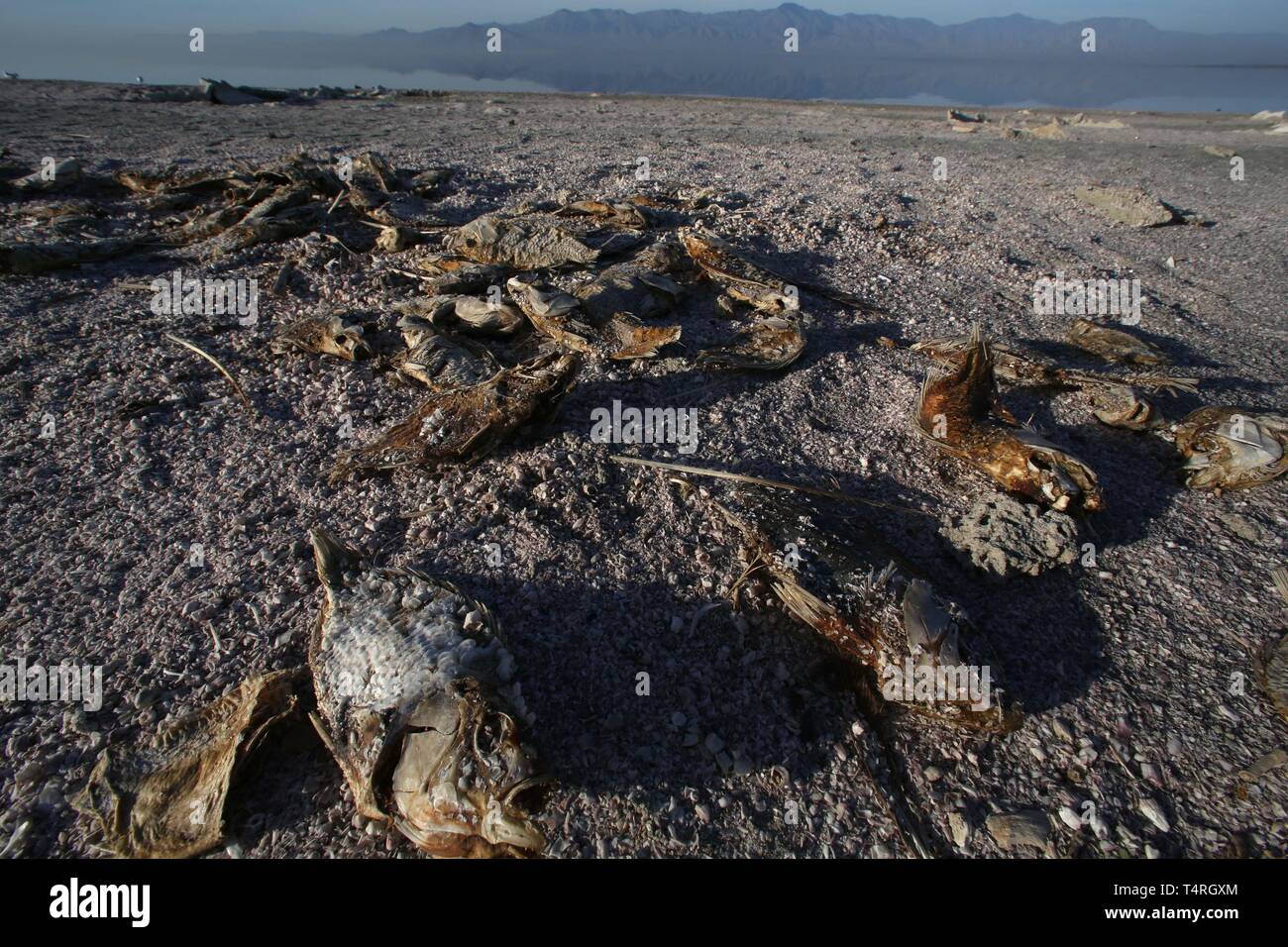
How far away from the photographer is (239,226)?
246 inches

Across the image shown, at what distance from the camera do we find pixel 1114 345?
5035mm

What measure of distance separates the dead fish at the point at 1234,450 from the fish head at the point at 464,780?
420cm

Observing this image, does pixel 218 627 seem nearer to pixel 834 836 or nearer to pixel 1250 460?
pixel 834 836

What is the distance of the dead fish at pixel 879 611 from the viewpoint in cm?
252

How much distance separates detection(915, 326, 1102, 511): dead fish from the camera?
3.34 meters

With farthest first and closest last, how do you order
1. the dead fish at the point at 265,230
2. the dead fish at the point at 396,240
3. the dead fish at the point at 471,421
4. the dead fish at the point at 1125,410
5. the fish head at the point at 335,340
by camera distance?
the dead fish at the point at 265,230 < the dead fish at the point at 396,240 < the fish head at the point at 335,340 < the dead fish at the point at 1125,410 < the dead fish at the point at 471,421

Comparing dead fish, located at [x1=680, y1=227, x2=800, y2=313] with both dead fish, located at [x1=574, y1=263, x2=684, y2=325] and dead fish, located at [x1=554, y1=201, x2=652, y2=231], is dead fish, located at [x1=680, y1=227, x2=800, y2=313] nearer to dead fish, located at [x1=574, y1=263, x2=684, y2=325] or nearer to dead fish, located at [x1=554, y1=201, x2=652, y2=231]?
dead fish, located at [x1=574, y1=263, x2=684, y2=325]

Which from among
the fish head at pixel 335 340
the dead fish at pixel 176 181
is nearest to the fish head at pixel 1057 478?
the fish head at pixel 335 340

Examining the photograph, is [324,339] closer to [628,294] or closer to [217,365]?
[217,365]

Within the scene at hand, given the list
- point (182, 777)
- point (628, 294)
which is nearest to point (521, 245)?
point (628, 294)

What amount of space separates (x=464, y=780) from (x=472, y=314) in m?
3.54

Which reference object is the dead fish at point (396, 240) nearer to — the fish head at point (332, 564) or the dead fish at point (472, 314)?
the dead fish at point (472, 314)
